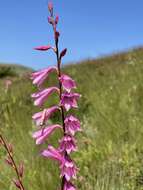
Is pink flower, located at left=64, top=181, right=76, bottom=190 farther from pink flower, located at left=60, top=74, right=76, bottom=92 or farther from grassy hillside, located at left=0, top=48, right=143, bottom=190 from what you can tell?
grassy hillside, located at left=0, top=48, right=143, bottom=190

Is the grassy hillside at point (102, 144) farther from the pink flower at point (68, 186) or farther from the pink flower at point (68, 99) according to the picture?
the pink flower at point (68, 99)

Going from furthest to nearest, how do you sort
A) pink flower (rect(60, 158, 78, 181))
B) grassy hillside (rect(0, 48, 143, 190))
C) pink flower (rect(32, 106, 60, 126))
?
grassy hillside (rect(0, 48, 143, 190)), pink flower (rect(60, 158, 78, 181)), pink flower (rect(32, 106, 60, 126))

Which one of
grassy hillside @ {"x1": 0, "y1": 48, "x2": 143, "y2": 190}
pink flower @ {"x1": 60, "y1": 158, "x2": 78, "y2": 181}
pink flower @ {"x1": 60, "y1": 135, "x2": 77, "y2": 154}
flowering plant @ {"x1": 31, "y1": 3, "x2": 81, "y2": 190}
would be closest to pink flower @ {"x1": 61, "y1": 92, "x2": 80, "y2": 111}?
flowering plant @ {"x1": 31, "y1": 3, "x2": 81, "y2": 190}

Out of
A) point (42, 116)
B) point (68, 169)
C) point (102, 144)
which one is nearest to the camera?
point (42, 116)

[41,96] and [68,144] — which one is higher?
[41,96]

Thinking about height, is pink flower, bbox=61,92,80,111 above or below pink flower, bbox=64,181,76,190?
above

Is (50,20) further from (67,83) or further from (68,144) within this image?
(68,144)

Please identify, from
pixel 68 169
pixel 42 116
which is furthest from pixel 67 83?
pixel 68 169

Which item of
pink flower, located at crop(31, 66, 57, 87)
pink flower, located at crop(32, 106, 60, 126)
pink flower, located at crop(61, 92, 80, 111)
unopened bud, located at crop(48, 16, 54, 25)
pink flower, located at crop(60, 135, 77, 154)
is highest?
unopened bud, located at crop(48, 16, 54, 25)

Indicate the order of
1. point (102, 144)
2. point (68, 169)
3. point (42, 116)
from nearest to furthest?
point (42, 116), point (68, 169), point (102, 144)

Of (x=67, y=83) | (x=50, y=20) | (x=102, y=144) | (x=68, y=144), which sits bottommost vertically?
(x=102, y=144)

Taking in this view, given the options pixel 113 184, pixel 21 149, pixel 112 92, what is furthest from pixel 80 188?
pixel 112 92

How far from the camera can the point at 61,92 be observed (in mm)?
2168

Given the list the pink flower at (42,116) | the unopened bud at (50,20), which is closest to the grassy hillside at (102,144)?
the pink flower at (42,116)
